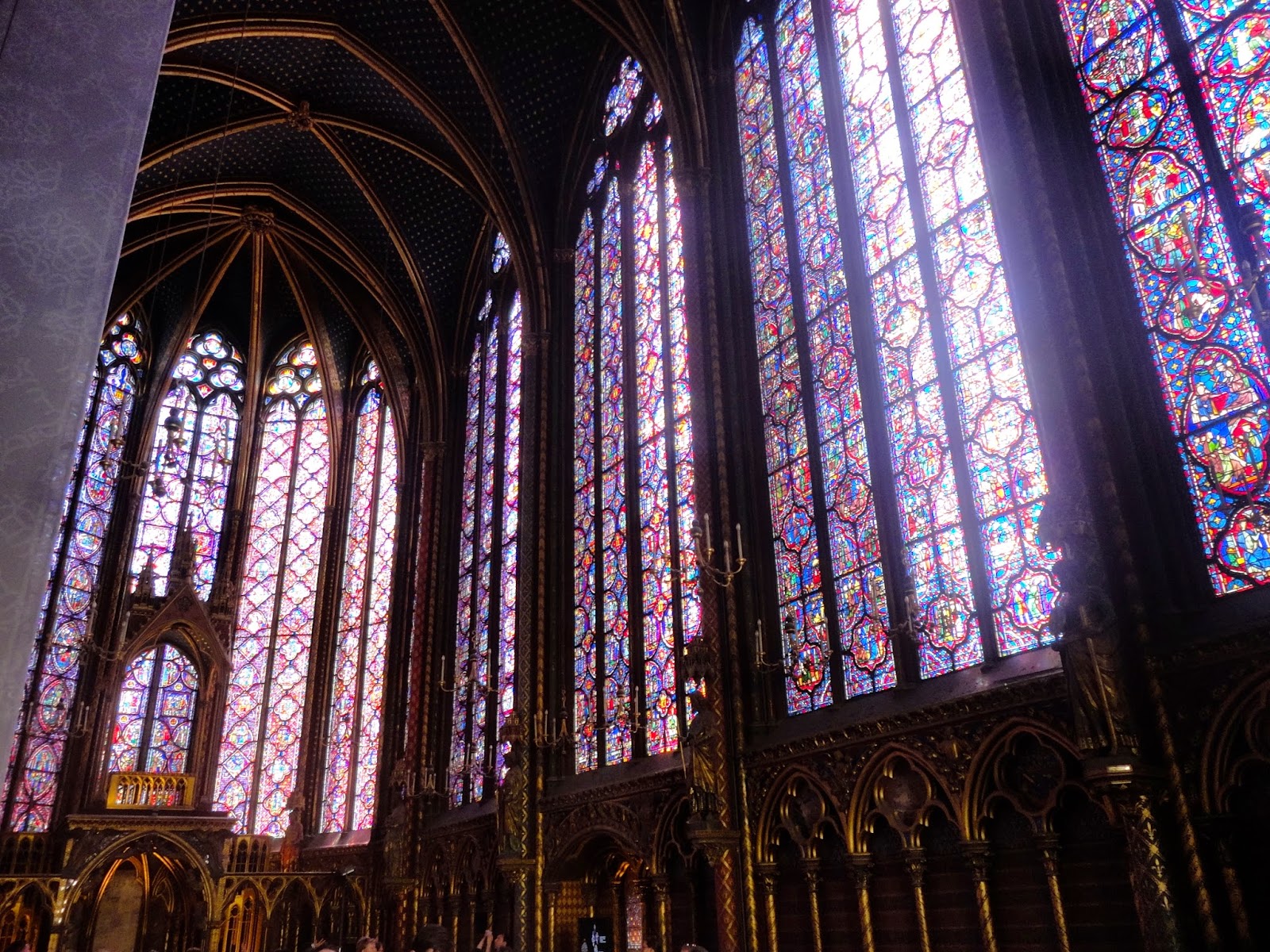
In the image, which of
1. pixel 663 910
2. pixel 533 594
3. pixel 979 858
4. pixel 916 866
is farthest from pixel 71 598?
pixel 979 858

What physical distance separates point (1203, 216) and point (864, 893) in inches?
250

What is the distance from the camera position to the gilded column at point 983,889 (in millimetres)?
8250

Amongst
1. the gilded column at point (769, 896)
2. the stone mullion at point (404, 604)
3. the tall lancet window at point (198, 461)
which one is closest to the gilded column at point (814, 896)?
the gilded column at point (769, 896)

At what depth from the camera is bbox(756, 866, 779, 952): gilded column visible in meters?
10.3

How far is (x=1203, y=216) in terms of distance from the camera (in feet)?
26.9

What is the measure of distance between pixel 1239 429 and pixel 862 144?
5.78 m

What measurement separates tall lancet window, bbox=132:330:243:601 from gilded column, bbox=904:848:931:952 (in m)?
17.9

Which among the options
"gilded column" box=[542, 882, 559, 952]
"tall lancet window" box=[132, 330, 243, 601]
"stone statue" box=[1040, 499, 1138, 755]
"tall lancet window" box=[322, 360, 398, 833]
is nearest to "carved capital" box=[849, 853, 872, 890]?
"stone statue" box=[1040, 499, 1138, 755]

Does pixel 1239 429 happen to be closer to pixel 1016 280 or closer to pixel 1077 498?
pixel 1077 498

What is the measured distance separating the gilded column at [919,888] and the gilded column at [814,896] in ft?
3.80

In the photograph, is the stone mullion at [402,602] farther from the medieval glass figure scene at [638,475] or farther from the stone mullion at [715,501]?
the stone mullion at [715,501]

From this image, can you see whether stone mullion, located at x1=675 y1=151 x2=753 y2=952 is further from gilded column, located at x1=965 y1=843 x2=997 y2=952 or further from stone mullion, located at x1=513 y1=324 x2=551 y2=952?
stone mullion, located at x1=513 y1=324 x2=551 y2=952

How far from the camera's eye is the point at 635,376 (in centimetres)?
1552

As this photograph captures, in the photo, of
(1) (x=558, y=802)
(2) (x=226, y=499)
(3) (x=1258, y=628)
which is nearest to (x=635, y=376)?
(1) (x=558, y=802)
